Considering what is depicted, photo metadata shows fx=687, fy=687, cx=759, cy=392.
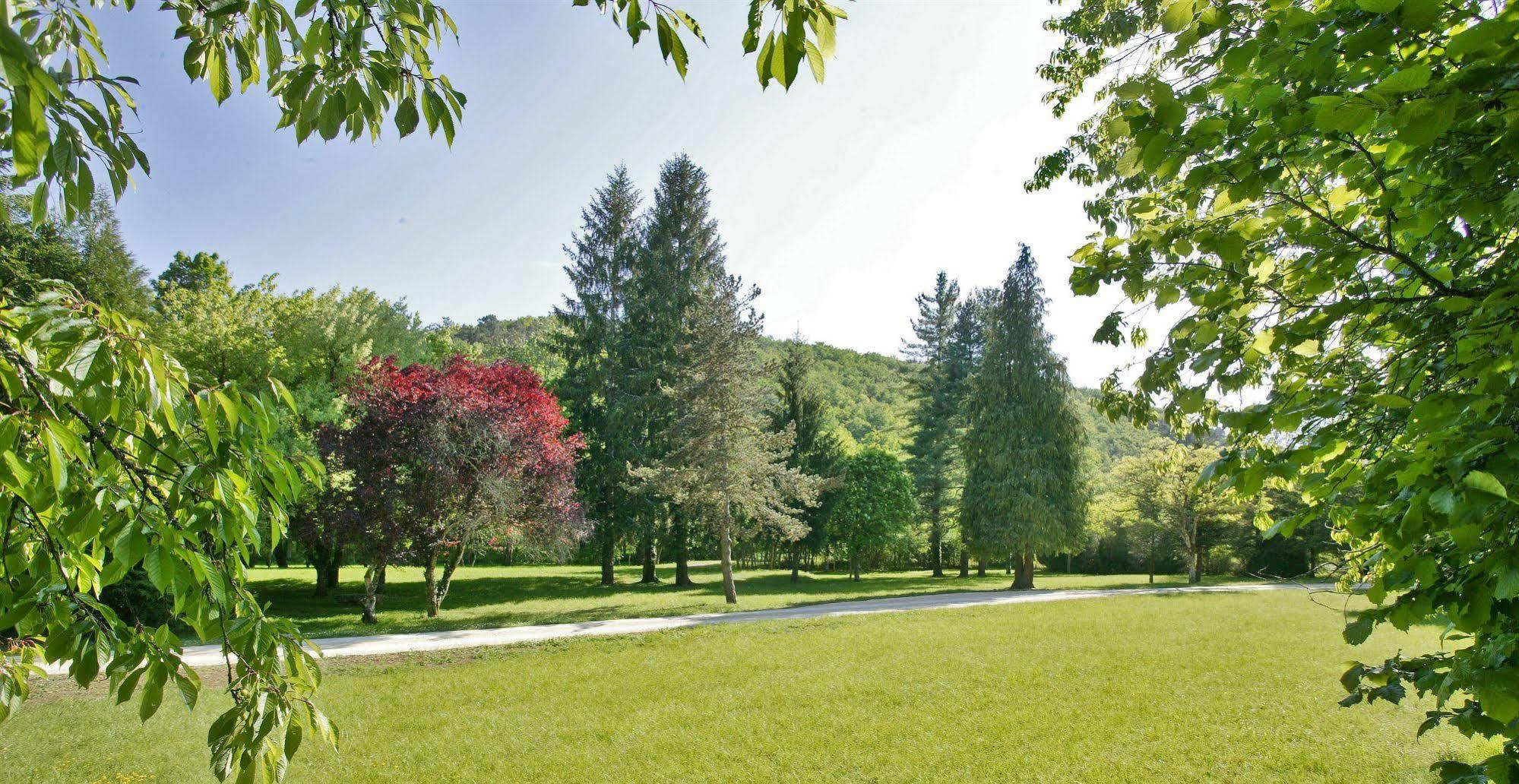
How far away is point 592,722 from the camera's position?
23.5ft

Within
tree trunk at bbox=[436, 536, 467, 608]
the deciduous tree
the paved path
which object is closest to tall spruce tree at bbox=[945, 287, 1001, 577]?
the deciduous tree

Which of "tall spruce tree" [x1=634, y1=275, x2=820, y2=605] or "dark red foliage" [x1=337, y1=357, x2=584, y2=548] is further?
"tall spruce tree" [x1=634, y1=275, x2=820, y2=605]

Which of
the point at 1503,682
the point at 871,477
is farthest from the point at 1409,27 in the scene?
the point at 871,477

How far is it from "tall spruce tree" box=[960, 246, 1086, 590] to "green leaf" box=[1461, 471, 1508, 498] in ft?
82.0

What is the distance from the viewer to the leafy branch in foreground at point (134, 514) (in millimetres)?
1561

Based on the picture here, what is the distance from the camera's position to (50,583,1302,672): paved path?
37.5ft

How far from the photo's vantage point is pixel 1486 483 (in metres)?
1.43

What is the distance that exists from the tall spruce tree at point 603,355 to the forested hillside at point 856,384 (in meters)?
12.1

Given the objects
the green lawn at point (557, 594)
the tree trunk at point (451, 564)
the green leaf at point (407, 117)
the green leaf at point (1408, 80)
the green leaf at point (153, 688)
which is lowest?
the green lawn at point (557, 594)

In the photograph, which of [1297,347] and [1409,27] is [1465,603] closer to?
[1297,347]

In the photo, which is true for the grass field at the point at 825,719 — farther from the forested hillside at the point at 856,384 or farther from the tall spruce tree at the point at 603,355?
the forested hillside at the point at 856,384

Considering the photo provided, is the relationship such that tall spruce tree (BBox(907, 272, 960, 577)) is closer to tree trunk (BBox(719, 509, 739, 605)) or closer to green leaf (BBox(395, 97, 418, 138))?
tree trunk (BBox(719, 509, 739, 605))

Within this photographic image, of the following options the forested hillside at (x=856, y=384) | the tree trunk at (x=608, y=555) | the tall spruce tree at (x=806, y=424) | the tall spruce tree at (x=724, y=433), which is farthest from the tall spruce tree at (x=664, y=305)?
the forested hillside at (x=856, y=384)

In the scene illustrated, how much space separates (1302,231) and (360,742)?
8.15 metres
